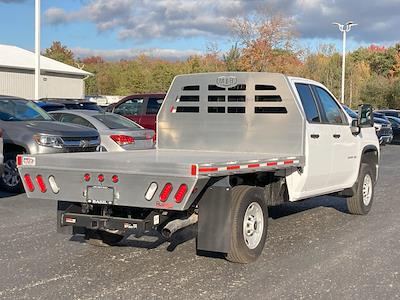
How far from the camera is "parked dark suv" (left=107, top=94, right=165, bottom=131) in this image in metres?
14.9

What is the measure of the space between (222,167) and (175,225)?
0.80 m

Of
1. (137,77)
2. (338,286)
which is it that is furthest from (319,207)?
(137,77)

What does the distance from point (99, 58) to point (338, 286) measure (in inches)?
3857

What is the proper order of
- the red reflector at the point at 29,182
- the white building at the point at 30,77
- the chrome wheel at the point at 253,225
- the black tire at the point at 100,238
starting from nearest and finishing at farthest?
the red reflector at the point at 29,182 < the chrome wheel at the point at 253,225 < the black tire at the point at 100,238 < the white building at the point at 30,77

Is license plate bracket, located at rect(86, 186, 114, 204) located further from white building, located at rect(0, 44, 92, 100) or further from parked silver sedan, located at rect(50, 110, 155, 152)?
A: white building, located at rect(0, 44, 92, 100)

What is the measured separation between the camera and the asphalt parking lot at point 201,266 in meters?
5.19

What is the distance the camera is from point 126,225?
18.7 ft

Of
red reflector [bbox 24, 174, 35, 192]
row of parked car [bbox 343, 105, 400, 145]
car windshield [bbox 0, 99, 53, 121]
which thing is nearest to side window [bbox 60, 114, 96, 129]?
car windshield [bbox 0, 99, 53, 121]

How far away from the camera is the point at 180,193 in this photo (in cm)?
520

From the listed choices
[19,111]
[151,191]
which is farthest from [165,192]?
[19,111]

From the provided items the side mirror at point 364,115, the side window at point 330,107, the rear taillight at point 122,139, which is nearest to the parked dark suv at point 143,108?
the rear taillight at point 122,139

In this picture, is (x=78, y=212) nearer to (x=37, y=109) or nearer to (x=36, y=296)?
(x=36, y=296)

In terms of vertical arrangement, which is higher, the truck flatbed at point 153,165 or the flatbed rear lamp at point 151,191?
the truck flatbed at point 153,165

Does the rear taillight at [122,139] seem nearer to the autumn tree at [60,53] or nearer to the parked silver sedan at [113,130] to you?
the parked silver sedan at [113,130]
